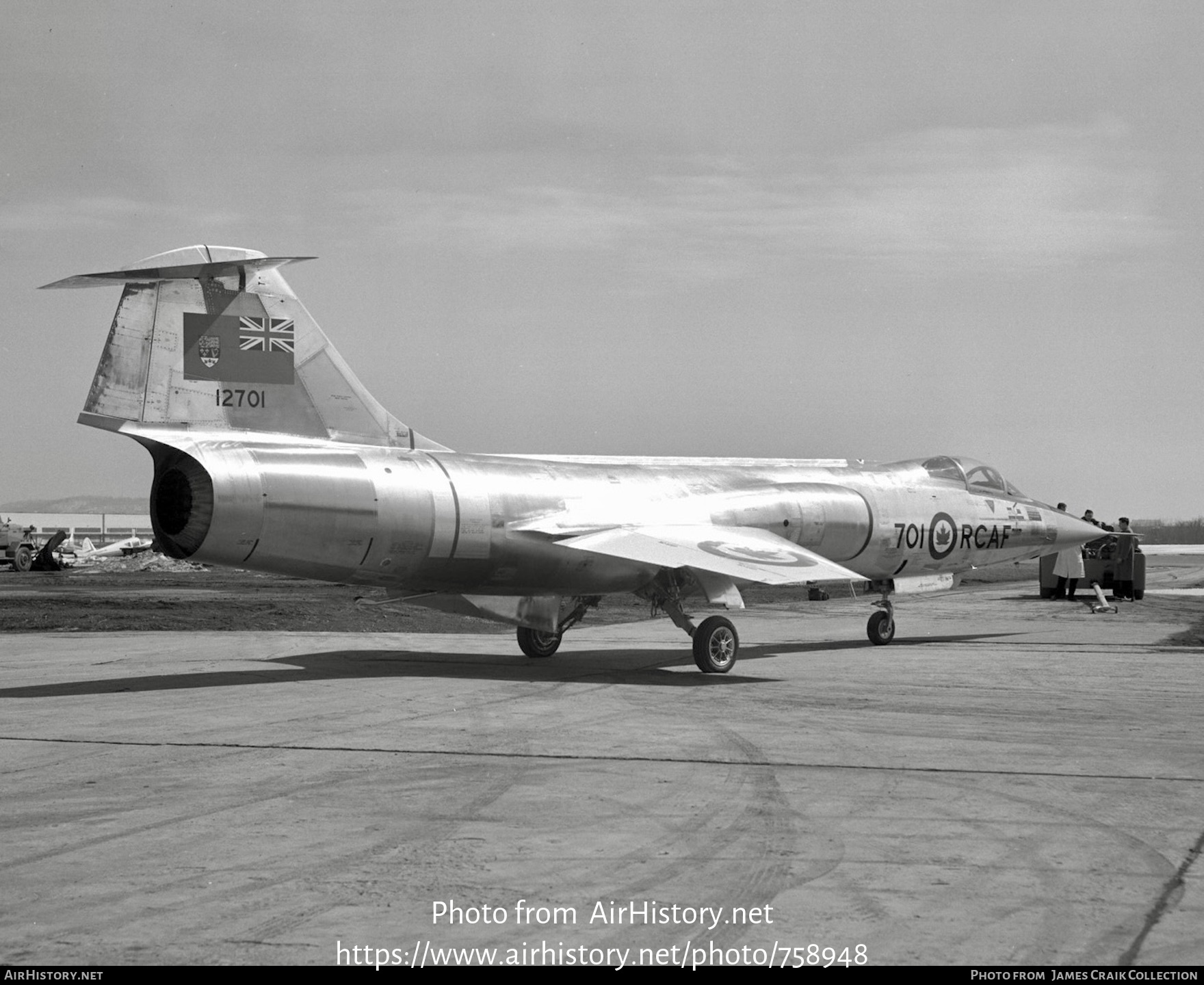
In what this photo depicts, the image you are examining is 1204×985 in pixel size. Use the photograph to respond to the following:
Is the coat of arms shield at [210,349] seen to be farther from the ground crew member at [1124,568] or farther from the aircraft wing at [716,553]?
the ground crew member at [1124,568]

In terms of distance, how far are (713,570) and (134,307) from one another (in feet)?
22.5

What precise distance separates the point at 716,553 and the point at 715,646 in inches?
48.8

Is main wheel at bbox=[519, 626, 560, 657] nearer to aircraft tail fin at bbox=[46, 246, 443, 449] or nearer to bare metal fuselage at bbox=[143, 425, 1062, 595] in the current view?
bare metal fuselage at bbox=[143, 425, 1062, 595]

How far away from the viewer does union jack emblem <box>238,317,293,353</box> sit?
45.2 ft

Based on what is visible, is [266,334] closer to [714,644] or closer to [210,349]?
[210,349]

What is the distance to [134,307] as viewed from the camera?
1294cm

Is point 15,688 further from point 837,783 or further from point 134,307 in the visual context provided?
point 837,783

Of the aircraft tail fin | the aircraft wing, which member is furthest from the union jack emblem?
the aircraft wing

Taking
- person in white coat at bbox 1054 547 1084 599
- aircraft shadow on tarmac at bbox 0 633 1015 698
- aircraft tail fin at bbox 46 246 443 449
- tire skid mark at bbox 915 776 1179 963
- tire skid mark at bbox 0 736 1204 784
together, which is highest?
aircraft tail fin at bbox 46 246 443 449

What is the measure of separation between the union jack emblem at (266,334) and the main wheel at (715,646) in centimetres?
594

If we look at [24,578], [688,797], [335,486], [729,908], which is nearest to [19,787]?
[688,797]

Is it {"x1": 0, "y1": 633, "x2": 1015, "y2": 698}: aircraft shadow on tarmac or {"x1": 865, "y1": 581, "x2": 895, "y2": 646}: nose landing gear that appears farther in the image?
{"x1": 865, "y1": 581, "x2": 895, "y2": 646}: nose landing gear

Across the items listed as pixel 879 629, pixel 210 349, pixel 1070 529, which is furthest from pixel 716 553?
pixel 1070 529

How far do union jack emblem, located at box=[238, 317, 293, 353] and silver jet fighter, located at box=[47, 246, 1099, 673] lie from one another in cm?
2
